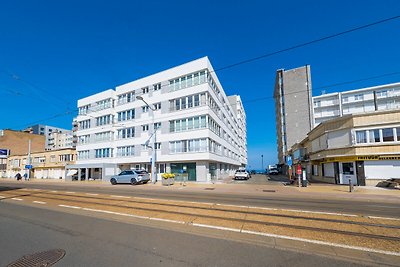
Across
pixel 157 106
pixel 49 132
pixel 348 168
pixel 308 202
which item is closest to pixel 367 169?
pixel 348 168

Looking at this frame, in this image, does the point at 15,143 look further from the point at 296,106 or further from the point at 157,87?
the point at 296,106

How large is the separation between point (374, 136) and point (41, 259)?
25.8 meters

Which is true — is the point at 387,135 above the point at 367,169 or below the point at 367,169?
above

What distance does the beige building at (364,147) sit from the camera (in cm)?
1995

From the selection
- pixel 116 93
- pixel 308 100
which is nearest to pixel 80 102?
pixel 116 93

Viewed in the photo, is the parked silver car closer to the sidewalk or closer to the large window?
the sidewalk

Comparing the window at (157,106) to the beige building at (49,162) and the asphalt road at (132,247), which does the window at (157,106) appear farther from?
the asphalt road at (132,247)

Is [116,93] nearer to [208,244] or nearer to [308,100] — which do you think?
[208,244]

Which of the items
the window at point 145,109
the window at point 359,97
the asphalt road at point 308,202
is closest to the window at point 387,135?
the asphalt road at point 308,202

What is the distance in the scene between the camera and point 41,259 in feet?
14.6

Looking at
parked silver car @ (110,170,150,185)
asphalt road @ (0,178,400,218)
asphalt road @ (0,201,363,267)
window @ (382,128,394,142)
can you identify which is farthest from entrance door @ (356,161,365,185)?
parked silver car @ (110,170,150,185)

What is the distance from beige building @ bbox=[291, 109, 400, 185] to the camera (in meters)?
20.0

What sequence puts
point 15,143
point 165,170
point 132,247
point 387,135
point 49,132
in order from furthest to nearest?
point 49,132 → point 15,143 → point 165,170 → point 387,135 → point 132,247

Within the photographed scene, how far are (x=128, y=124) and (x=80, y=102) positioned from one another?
16.9m
